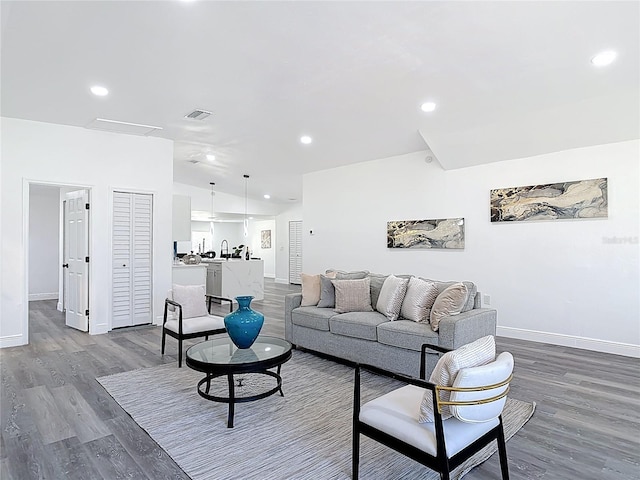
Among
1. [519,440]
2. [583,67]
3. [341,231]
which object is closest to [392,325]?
[519,440]

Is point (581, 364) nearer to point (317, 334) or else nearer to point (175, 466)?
point (317, 334)

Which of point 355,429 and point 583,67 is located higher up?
point 583,67

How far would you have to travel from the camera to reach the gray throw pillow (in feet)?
15.1

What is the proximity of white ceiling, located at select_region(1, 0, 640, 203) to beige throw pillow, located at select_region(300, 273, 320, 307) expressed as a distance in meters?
2.14

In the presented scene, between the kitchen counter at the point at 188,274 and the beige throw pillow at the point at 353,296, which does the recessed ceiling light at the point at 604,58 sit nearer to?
the beige throw pillow at the point at 353,296

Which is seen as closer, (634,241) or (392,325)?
(392,325)

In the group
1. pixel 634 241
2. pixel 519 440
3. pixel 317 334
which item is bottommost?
pixel 519 440

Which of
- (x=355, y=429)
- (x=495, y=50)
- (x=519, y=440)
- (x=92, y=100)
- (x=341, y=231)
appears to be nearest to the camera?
(x=355, y=429)

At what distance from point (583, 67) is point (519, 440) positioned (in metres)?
3.19

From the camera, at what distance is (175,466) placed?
2275mm

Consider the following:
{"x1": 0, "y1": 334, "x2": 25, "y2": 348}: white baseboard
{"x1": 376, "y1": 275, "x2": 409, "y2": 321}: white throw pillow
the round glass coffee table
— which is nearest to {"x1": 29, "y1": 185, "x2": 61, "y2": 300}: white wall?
{"x1": 0, "y1": 334, "x2": 25, "y2": 348}: white baseboard

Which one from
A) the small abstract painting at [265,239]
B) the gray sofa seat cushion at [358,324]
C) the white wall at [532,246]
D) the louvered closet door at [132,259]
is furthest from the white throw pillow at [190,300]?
the small abstract painting at [265,239]

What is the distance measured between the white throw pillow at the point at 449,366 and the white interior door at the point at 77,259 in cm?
537

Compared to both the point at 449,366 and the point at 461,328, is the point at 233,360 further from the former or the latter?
the point at 461,328
